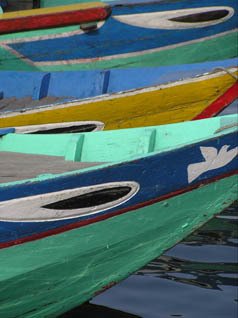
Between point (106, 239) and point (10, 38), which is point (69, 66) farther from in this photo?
point (106, 239)

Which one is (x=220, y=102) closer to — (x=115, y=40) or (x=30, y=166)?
(x=115, y=40)

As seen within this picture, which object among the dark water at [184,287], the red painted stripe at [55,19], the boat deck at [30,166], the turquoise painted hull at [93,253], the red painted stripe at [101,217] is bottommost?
the dark water at [184,287]

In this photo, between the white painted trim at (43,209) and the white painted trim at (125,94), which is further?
the white painted trim at (125,94)

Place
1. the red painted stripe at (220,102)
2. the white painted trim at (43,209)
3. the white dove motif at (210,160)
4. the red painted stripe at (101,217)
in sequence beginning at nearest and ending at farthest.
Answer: the white painted trim at (43,209), the red painted stripe at (101,217), the white dove motif at (210,160), the red painted stripe at (220,102)

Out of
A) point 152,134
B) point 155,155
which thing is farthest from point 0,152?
point 155,155

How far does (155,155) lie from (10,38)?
481cm

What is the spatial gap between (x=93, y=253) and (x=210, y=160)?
78cm

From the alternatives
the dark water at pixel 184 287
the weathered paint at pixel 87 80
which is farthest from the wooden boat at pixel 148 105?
the dark water at pixel 184 287

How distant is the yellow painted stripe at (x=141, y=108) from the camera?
7031 mm

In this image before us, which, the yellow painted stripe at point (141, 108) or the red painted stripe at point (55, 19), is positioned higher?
the red painted stripe at point (55, 19)

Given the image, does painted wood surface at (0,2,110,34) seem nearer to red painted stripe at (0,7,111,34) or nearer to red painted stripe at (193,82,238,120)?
red painted stripe at (0,7,111,34)

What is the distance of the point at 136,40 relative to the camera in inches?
357

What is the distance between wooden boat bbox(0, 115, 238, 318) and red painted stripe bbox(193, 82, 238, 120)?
188cm

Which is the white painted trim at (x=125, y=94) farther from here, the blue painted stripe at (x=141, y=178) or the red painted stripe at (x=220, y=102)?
the blue painted stripe at (x=141, y=178)
